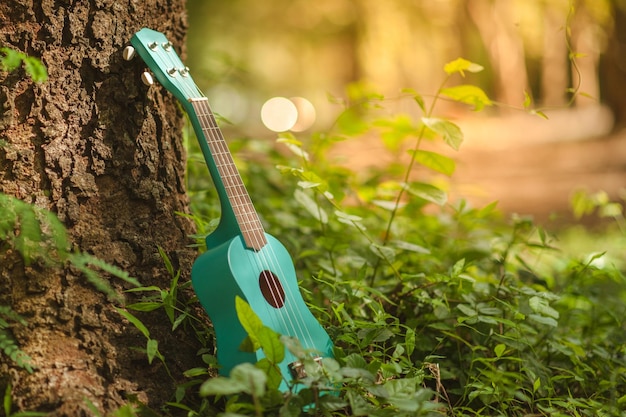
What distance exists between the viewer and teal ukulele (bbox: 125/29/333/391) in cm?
164

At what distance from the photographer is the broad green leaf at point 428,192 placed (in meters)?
2.37

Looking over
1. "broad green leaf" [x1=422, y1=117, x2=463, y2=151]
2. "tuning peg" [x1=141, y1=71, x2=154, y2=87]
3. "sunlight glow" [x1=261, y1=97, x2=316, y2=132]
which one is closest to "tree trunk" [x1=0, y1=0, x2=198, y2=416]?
"tuning peg" [x1=141, y1=71, x2=154, y2=87]

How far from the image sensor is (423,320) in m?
2.22

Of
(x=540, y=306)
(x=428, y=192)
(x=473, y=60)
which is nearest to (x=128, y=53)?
(x=428, y=192)

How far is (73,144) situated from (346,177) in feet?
5.13

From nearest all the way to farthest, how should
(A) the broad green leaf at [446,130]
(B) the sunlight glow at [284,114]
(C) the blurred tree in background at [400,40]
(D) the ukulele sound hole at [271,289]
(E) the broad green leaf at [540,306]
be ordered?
(D) the ukulele sound hole at [271,289] < (E) the broad green leaf at [540,306] < (A) the broad green leaf at [446,130] < (B) the sunlight glow at [284,114] < (C) the blurred tree in background at [400,40]

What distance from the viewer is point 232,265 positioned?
1652mm

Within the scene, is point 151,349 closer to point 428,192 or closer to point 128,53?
point 128,53

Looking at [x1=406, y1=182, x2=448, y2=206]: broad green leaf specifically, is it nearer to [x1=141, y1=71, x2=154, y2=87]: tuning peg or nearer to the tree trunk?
the tree trunk

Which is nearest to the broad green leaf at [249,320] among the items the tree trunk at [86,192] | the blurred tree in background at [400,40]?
the tree trunk at [86,192]

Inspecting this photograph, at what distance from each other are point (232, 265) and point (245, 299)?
0.09 meters

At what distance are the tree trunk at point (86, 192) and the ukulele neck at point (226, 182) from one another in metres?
0.19

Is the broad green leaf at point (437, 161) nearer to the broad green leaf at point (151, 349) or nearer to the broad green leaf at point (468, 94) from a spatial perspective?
the broad green leaf at point (468, 94)

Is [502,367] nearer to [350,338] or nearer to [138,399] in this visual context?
[350,338]
